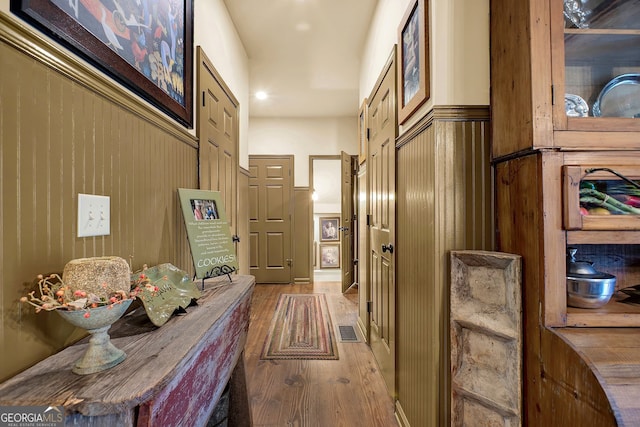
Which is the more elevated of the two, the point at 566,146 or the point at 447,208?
the point at 566,146

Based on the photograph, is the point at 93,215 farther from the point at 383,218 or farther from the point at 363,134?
the point at 363,134

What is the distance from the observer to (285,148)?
16.2 feet

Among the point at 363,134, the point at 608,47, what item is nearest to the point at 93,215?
the point at 608,47

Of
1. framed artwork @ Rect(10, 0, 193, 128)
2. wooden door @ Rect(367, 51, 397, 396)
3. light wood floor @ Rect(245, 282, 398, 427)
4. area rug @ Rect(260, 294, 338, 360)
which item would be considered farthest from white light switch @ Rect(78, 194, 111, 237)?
area rug @ Rect(260, 294, 338, 360)

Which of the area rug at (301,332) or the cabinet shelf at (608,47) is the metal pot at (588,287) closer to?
the cabinet shelf at (608,47)

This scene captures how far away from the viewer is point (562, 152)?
95cm

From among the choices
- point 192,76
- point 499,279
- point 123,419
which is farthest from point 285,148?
point 123,419

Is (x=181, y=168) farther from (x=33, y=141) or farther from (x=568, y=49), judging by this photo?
(x=568, y=49)

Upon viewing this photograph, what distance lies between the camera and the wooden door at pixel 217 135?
182 centimetres

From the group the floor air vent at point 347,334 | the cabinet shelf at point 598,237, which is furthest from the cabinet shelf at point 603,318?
the floor air vent at point 347,334

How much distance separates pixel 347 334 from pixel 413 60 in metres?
2.45

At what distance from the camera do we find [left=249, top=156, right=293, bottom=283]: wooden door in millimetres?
4883

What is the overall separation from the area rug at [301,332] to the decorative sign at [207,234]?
52.0 inches

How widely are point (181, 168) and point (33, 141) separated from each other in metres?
Result: 0.85
